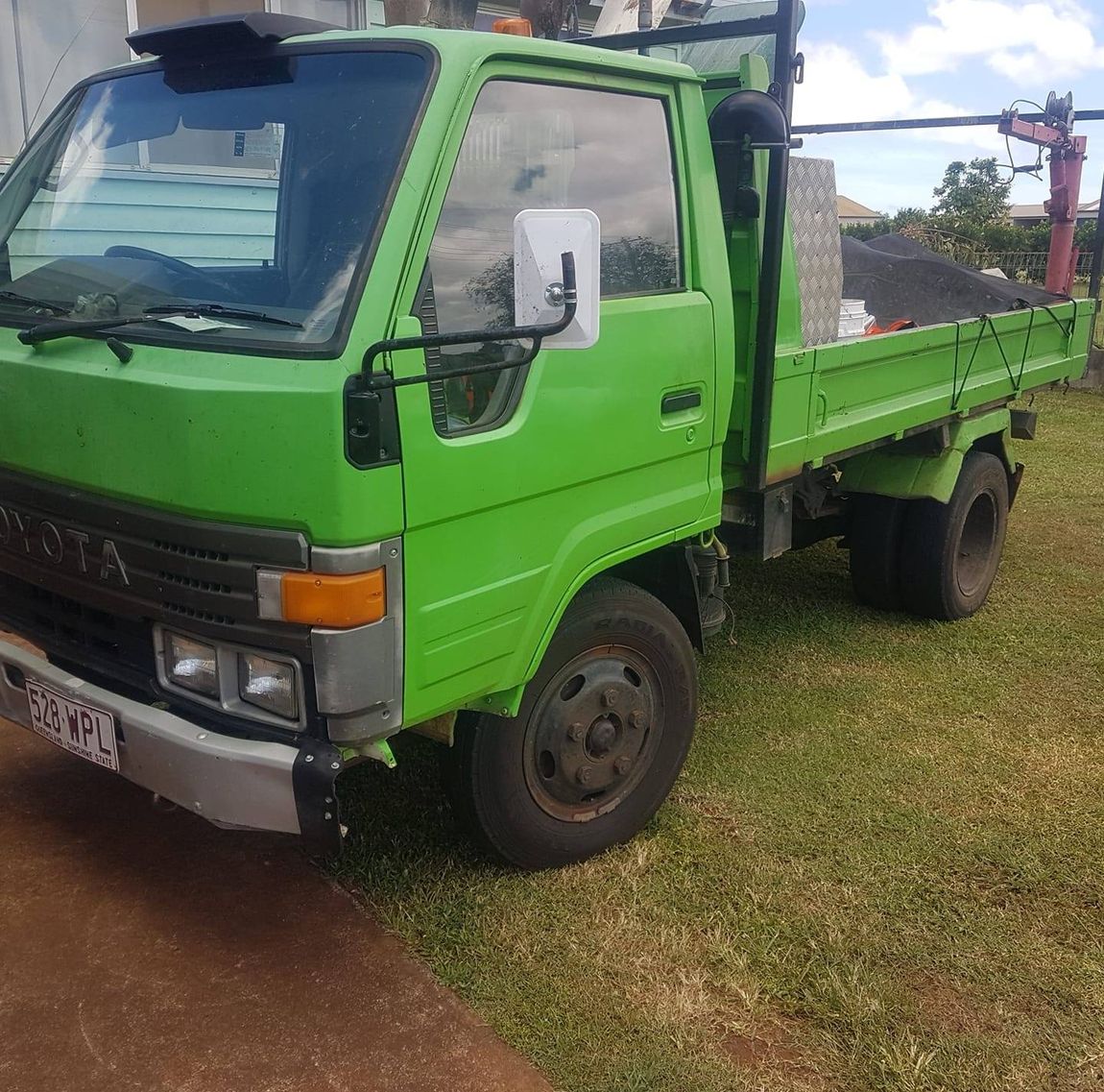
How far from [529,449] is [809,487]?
189 cm

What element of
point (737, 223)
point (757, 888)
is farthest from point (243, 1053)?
point (737, 223)

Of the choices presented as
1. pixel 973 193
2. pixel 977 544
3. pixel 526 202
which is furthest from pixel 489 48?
pixel 973 193

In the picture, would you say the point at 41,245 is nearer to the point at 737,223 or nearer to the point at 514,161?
the point at 514,161

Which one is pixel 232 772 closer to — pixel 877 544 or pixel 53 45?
pixel 877 544

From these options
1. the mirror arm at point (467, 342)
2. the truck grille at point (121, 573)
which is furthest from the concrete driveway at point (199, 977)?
the mirror arm at point (467, 342)

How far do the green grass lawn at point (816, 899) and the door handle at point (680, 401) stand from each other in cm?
129

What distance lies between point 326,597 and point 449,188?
0.94 metres

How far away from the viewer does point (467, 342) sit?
2227mm

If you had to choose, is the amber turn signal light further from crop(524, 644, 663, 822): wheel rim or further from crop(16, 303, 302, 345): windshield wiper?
crop(524, 644, 663, 822): wheel rim

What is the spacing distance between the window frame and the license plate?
3.45 ft

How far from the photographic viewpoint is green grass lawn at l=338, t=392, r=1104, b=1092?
247 cm

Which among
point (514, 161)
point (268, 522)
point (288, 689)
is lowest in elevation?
point (288, 689)

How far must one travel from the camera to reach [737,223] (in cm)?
326

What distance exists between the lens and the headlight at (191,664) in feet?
7.92
